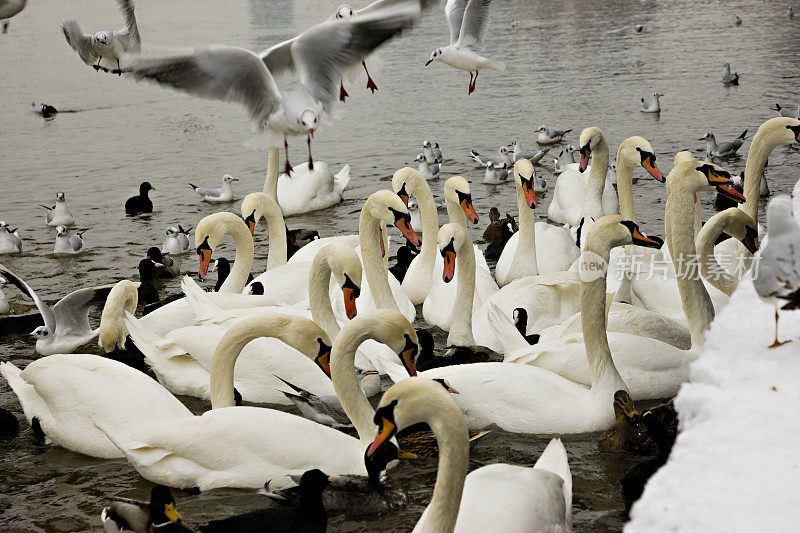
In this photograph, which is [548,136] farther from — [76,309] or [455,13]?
[76,309]

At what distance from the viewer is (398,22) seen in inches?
284

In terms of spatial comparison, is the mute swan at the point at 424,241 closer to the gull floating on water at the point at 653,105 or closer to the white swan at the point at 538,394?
the white swan at the point at 538,394

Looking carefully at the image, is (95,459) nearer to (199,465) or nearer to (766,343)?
(199,465)

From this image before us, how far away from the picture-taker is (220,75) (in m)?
7.46

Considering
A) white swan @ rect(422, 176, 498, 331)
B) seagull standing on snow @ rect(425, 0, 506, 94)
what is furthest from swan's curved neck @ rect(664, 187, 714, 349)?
seagull standing on snow @ rect(425, 0, 506, 94)

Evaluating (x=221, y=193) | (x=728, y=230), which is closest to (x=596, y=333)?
(x=728, y=230)

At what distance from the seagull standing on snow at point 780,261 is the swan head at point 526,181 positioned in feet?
15.8

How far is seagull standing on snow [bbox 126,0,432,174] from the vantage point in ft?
23.5

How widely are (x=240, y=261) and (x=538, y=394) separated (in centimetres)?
376

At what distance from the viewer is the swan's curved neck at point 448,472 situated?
12.3 ft

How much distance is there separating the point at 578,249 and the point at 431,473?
4.24 metres

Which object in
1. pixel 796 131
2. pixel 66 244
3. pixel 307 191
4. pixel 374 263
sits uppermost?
pixel 796 131

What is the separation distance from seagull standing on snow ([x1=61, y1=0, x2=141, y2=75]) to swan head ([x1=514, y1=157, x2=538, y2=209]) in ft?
11.8

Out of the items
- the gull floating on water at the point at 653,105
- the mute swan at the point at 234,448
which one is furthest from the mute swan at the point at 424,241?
the gull floating on water at the point at 653,105
